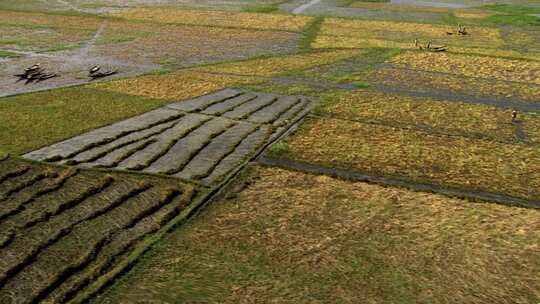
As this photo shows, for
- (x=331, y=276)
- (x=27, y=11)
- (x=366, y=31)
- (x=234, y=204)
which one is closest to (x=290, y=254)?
(x=331, y=276)

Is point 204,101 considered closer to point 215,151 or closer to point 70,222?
point 215,151

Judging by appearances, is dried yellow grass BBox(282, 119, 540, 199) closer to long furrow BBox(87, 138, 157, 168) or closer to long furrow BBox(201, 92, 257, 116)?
long furrow BBox(201, 92, 257, 116)

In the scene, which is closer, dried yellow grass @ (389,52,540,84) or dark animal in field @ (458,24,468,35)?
dried yellow grass @ (389,52,540,84)

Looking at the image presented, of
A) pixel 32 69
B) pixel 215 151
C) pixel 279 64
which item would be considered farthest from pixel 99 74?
pixel 215 151

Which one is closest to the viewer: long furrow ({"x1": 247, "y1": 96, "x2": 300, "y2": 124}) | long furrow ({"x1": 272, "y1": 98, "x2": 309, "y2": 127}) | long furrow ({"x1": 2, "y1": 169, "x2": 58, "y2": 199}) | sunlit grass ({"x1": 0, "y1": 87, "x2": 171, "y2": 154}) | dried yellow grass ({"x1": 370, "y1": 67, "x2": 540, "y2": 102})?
long furrow ({"x1": 2, "y1": 169, "x2": 58, "y2": 199})

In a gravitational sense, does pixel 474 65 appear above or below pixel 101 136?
above

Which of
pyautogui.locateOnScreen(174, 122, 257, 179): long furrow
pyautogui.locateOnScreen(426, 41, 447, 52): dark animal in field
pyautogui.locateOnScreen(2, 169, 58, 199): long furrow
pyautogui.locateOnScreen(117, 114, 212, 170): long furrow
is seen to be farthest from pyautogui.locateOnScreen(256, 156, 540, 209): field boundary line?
pyautogui.locateOnScreen(426, 41, 447, 52): dark animal in field
